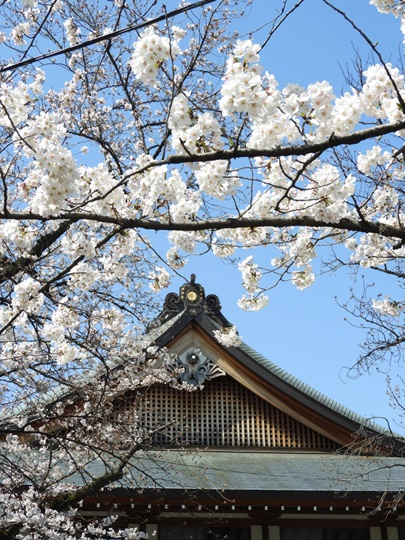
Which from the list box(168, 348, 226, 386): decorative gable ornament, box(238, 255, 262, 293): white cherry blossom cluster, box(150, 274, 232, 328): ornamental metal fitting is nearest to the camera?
box(238, 255, 262, 293): white cherry blossom cluster

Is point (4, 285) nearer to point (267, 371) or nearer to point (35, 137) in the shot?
point (35, 137)

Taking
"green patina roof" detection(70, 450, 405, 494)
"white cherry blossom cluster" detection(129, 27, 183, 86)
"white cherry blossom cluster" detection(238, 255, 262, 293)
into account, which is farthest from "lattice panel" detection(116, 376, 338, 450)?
"white cherry blossom cluster" detection(129, 27, 183, 86)

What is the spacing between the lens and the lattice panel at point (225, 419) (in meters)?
10.7

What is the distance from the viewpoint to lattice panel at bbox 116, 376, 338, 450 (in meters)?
10.7

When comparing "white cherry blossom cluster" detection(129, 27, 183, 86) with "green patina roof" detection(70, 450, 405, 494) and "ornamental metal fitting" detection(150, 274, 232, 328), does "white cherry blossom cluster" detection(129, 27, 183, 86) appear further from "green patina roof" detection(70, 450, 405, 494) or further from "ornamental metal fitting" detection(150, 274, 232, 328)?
"ornamental metal fitting" detection(150, 274, 232, 328)

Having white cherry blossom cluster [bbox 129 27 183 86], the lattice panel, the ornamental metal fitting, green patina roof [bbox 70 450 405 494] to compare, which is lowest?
green patina roof [bbox 70 450 405 494]

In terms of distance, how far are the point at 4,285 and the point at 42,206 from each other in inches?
123

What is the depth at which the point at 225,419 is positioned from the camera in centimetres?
1075

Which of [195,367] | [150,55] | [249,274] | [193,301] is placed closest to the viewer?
[150,55]

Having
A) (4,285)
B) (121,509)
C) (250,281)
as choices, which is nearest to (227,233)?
(250,281)

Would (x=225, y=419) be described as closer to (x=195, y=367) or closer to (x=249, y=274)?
(x=195, y=367)

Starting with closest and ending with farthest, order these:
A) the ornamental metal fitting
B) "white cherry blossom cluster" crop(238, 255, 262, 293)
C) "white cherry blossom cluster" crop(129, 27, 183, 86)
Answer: "white cherry blossom cluster" crop(129, 27, 183, 86) → "white cherry blossom cluster" crop(238, 255, 262, 293) → the ornamental metal fitting

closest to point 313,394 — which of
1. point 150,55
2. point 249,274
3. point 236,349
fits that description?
point 236,349

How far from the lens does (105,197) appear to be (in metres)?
4.71
